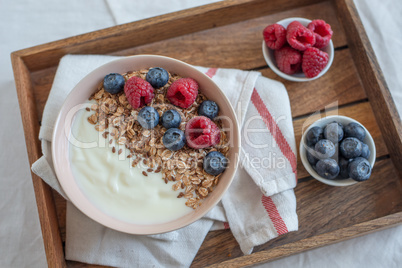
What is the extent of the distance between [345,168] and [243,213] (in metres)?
0.33

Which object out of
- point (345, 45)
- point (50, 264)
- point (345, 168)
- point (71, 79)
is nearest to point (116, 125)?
point (71, 79)

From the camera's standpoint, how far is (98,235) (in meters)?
1.16

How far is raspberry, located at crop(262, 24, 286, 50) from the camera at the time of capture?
3.96ft

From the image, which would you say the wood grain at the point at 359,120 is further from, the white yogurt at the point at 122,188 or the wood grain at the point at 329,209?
the white yogurt at the point at 122,188

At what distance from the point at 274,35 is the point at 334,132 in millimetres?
355

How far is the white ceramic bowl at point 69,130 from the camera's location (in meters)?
1.01

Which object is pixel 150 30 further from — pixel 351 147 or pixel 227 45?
pixel 351 147

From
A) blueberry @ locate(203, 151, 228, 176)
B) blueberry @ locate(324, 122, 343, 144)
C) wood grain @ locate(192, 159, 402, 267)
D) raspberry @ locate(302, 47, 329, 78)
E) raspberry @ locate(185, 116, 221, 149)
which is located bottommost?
wood grain @ locate(192, 159, 402, 267)

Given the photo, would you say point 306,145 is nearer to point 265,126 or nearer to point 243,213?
point 265,126

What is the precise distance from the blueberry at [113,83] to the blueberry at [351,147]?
659mm

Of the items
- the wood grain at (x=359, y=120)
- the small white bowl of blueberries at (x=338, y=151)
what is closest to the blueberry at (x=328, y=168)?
the small white bowl of blueberries at (x=338, y=151)

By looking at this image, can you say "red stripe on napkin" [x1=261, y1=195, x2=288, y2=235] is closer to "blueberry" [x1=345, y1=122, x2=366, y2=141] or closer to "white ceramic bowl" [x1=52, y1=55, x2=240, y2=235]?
"white ceramic bowl" [x1=52, y1=55, x2=240, y2=235]

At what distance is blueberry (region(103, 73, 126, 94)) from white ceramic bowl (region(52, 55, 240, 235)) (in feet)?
0.12

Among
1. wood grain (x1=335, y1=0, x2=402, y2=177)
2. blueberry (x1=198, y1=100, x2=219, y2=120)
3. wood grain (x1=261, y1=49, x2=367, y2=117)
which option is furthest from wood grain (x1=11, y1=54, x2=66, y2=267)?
wood grain (x1=335, y1=0, x2=402, y2=177)
